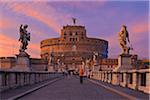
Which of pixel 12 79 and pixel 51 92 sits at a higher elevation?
pixel 12 79

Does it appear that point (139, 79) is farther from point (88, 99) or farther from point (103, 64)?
point (103, 64)

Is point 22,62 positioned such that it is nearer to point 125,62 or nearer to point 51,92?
point 125,62

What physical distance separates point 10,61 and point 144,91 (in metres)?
167

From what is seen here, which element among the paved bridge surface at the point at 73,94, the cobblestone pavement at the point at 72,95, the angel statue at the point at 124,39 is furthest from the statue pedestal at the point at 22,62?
the cobblestone pavement at the point at 72,95

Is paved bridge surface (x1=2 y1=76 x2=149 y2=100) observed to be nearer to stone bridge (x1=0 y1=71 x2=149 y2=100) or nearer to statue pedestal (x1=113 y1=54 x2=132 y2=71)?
stone bridge (x1=0 y1=71 x2=149 y2=100)

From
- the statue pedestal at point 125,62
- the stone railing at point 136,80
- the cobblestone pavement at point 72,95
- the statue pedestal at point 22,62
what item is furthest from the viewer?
the statue pedestal at point 22,62

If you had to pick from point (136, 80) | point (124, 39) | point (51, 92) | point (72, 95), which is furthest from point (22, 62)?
point (72, 95)

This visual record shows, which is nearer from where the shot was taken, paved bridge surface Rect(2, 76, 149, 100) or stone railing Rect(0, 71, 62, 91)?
paved bridge surface Rect(2, 76, 149, 100)

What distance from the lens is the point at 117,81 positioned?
121 feet

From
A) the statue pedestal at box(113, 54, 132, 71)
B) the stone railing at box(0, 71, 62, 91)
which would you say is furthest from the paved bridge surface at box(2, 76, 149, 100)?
the statue pedestal at box(113, 54, 132, 71)

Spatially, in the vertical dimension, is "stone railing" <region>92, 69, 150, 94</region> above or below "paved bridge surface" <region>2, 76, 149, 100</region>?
above

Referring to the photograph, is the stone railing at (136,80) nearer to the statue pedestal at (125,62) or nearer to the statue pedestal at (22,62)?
the statue pedestal at (125,62)

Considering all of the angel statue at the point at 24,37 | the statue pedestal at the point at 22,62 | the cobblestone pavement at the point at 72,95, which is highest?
the angel statue at the point at 24,37

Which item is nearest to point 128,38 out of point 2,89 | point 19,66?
point 19,66
